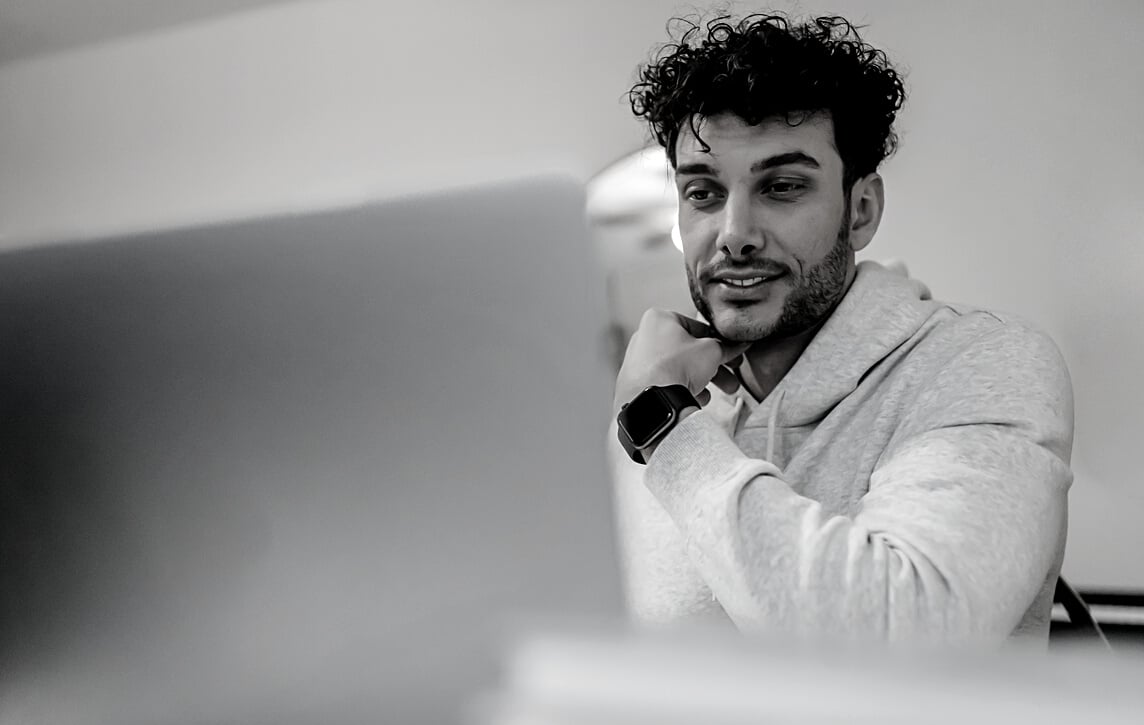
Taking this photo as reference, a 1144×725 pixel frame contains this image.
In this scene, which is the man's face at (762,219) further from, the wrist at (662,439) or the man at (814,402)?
the wrist at (662,439)

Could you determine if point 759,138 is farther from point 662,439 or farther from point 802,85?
point 662,439

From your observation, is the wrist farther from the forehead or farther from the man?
the forehead

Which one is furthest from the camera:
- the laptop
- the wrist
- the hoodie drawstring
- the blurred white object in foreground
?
the hoodie drawstring

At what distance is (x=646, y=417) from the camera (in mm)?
572

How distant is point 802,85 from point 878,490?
297mm

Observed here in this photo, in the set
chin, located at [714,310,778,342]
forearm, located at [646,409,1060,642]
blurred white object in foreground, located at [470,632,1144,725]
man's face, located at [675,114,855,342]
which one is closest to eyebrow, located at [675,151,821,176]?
man's face, located at [675,114,855,342]

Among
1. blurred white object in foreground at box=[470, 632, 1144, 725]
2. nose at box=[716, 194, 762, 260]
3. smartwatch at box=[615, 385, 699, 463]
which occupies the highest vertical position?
nose at box=[716, 194, 762, 260]

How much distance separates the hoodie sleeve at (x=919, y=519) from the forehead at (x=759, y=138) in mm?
183

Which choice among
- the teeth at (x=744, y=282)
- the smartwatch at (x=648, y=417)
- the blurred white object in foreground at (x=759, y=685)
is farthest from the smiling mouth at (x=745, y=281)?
the blurred white object in foreground at (x=759, y=685)

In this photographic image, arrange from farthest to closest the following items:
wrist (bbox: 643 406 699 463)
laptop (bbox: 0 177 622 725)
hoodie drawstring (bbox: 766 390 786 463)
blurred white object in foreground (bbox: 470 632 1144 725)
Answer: hoodie drawstring (bbox: 766 390 786 463), wrist (bbox: 643 406 699 463), laptop (bbox: 0 177 622 725), blurred white object in foreground (bbox: 470 632 1144 725)

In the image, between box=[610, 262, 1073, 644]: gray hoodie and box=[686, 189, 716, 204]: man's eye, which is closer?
box=[610, 262, 1073, 644]: gray hoodie

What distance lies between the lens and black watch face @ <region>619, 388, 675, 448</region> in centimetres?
56

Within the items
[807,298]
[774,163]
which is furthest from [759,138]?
[807,298]

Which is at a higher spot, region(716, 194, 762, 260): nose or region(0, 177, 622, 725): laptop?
region(716, 194, 762, 260): nose
